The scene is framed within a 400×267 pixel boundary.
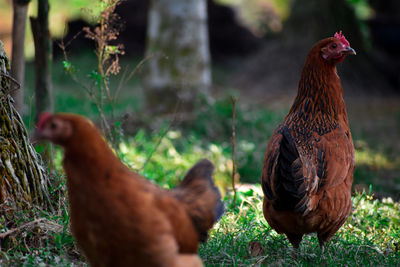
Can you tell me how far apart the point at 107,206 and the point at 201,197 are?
67 cm

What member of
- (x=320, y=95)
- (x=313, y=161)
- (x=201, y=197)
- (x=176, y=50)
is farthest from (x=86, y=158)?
(x=176, y=50)

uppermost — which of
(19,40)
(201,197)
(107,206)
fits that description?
(19,40)

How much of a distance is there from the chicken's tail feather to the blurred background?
4.67 ft

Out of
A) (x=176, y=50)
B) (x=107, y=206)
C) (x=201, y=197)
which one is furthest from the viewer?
(x=176, y=50)

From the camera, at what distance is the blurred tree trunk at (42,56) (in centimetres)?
437

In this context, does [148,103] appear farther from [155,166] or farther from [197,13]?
[155,166]

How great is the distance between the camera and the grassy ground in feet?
10.3

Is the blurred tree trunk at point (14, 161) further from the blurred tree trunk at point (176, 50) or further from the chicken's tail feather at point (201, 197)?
the blurred tree trunk at point (176, 50)

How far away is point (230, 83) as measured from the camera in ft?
46.0

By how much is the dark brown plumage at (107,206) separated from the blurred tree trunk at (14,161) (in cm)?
92

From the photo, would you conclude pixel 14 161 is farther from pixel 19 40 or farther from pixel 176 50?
pixel 176 50

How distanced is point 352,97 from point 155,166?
23.4ft

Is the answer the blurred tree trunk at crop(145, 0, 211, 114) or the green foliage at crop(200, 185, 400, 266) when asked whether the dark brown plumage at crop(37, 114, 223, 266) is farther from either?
the blurred tree trunk at crop(145, 0, 211, 114)

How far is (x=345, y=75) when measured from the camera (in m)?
11.8
